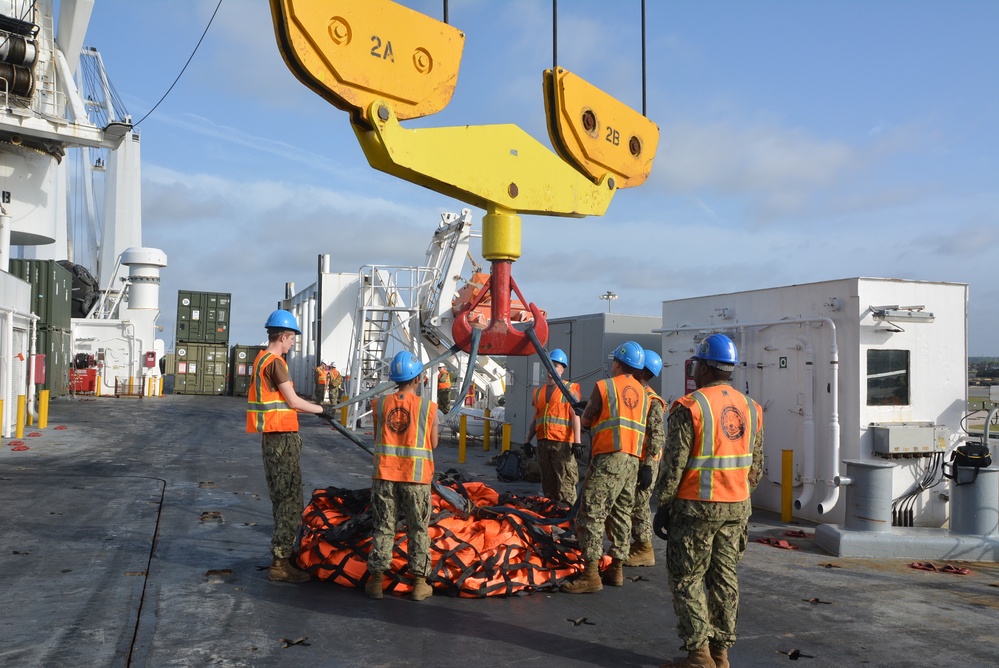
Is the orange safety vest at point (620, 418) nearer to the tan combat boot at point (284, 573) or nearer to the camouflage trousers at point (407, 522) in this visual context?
the camouflage trousers at point (407, 522)

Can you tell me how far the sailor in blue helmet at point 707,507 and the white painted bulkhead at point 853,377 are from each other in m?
5.09

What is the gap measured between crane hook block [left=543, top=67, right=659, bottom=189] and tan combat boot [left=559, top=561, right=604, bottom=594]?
10.3 feet

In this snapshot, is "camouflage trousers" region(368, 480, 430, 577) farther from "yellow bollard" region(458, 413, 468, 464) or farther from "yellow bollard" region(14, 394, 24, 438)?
"yellow bollard" region(14, 394, 24, 438)

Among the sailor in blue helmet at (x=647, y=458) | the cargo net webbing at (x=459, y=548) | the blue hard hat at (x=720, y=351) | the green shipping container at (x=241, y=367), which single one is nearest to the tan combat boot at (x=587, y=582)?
the cargo net webbing at (x=459, y=548)

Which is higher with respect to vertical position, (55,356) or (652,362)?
(55,356)

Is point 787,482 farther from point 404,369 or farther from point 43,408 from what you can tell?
point 43,408

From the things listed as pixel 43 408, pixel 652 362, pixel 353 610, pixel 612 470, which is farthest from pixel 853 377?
pixel 43 408

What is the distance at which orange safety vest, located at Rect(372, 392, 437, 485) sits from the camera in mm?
5914

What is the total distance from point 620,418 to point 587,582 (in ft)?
4.41

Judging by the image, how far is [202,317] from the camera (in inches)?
1464

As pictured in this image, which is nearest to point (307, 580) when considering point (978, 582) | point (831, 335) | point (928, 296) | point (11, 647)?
point (11, 647)

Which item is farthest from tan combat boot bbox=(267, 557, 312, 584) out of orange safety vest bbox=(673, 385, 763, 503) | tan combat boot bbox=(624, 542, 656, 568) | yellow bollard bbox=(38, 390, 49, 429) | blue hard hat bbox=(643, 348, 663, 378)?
yellow bollard bbox=(38, 390, 49, 429)

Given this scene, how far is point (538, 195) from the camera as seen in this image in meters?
6.07

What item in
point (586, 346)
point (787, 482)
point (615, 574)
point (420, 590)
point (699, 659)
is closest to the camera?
point (699, 659)
